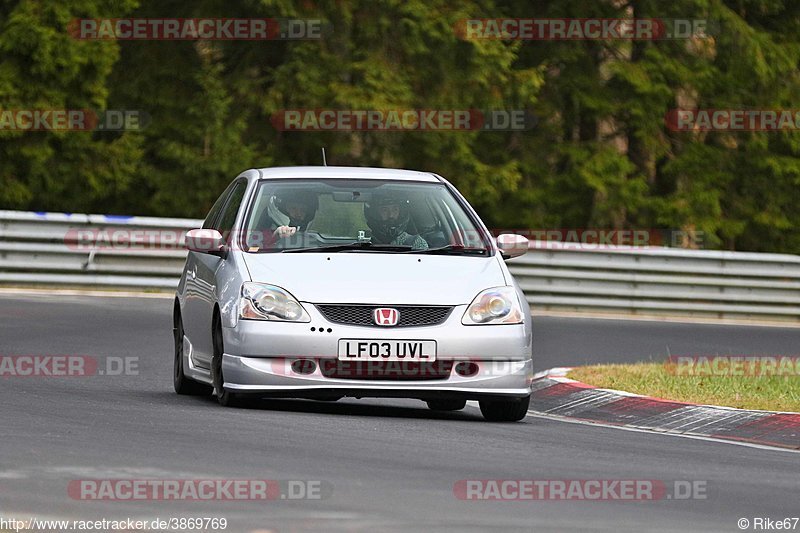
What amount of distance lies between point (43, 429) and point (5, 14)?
19365 mm

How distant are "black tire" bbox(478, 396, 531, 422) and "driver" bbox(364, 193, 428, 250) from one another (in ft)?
3.58

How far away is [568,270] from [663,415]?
1256 cm

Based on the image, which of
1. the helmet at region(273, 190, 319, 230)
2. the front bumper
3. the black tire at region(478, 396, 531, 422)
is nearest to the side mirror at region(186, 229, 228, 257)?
the helmet at region(273, 190, 319, 230)

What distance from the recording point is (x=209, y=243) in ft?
40.4

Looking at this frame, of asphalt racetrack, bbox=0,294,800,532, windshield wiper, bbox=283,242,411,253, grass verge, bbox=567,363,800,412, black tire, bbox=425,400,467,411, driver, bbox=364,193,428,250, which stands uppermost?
driver, bbox=364,193,428,250

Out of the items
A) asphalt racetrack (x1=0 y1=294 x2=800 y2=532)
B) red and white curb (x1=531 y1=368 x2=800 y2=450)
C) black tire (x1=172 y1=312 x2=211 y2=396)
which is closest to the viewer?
asphalt racetrack (x1=0 y1=294 x2=800 y2=532)

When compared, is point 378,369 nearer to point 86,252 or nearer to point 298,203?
point 298,203

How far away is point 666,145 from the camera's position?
116ft

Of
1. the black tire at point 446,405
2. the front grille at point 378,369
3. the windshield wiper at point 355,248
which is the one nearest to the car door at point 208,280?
the windshield wiper at point 355,248

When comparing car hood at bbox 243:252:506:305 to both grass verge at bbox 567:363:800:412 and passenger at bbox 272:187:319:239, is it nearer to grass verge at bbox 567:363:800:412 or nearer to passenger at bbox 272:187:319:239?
passenger at bbox 272:187:319:239

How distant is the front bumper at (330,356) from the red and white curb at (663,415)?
5.43 ft

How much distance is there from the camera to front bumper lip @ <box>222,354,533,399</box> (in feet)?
37.4

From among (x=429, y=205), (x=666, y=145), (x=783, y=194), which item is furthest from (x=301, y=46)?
(x=429, y=205)

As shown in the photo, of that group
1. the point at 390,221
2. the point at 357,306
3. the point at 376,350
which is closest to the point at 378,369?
the point at 376,350
